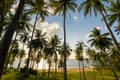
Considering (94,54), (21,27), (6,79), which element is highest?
(21,27)

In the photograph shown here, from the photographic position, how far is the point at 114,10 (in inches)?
1180

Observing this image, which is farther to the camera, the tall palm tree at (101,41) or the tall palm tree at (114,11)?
the tall palm tree at (101,41)

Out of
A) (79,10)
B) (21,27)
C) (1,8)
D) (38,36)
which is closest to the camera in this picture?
(1,8)

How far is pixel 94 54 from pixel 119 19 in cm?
3276

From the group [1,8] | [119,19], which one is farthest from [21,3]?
[119,19]

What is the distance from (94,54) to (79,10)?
35135mm

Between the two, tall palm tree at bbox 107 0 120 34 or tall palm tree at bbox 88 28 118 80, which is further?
tall palm tree at bbox 88 28 118 80

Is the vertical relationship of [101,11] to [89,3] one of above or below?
below

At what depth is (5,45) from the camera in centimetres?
643

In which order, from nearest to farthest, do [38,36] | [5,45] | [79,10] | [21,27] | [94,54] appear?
[5,45]
[79,10]
[21,27]
[38,36]
[94,54]

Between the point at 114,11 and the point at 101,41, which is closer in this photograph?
the point at 114,11

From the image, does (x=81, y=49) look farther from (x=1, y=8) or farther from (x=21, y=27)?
(x=1, y=8)

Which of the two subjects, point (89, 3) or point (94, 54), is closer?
point (89, 3)

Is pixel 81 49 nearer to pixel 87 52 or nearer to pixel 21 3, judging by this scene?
pixel 87 52
